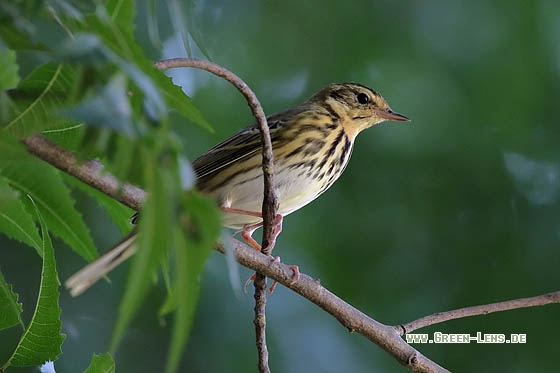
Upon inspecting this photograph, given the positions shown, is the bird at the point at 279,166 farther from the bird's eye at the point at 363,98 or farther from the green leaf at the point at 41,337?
the green leaf at the point at 41,337

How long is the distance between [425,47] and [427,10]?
44cm

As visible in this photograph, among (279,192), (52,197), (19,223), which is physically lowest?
(19,223)

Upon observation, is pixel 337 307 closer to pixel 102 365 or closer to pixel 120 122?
pixel 102 365

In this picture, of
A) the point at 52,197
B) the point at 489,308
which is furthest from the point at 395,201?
the point at 52,197

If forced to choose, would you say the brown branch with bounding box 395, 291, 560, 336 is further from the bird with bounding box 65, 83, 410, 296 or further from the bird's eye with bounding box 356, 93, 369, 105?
the bird's eye with bounding box 356, 93, 369, 105

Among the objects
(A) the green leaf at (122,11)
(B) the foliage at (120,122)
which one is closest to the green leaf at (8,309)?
(B) the foliage at (120,122)

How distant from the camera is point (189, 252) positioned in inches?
43.4

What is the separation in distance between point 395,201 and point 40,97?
4205mm

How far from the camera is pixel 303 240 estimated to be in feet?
17.8

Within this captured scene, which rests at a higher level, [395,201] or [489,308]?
[395,201]

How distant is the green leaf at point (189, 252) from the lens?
107 centimetres

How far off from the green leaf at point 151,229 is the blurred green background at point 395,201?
404cm

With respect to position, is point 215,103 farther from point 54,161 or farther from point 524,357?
point 54,161

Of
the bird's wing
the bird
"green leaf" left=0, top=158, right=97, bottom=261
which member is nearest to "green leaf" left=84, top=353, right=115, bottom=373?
"green leaf" left=0, top=158, right=97, bottom=261
